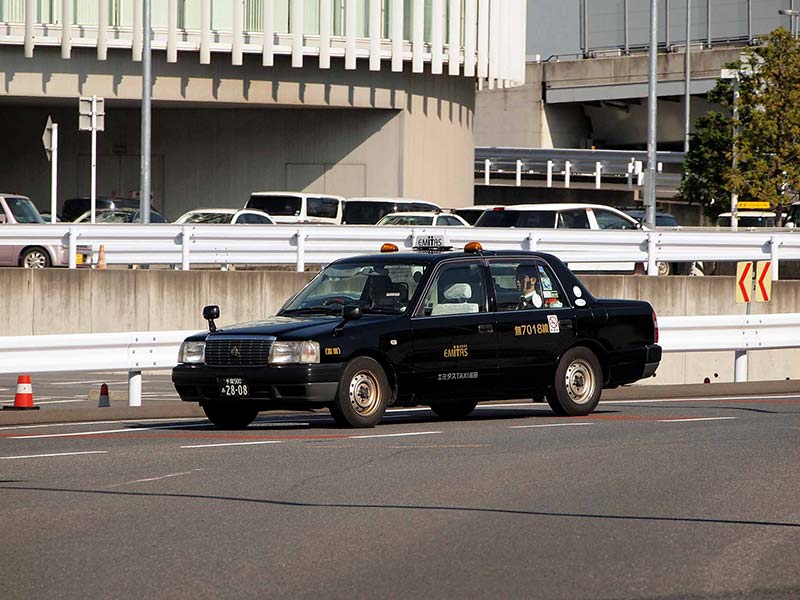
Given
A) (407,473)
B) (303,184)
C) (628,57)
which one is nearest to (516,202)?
(628,57)

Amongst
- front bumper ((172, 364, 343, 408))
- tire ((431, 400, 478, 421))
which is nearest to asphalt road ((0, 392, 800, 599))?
front bumper ((172, 364, 343, 408))

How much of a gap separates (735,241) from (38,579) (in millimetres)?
22741

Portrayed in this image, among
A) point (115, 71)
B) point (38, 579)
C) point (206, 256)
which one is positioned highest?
point (115, 71)

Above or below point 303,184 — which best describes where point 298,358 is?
below

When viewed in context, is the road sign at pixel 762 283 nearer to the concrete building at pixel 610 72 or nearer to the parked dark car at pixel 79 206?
the parked dark car at pixel 79 206

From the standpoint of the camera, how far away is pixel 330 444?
1316 centimetres

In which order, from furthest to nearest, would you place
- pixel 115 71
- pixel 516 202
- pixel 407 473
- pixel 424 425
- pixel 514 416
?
pixel 516 202
pixel 115 71
pixel 514 416
pixel 424 425
pixel 407 473

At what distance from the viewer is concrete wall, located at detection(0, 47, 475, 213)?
4509cm

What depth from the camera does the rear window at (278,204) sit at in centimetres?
3969

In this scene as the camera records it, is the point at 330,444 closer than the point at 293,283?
Yes

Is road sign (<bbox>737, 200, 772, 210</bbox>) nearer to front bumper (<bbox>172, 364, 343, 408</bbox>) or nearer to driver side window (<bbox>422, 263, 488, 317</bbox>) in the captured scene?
driver side window (<bbox>422, 263, 488, 317</bbox>)

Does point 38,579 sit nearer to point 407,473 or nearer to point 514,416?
point 407,473

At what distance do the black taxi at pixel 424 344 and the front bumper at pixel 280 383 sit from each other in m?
0.01

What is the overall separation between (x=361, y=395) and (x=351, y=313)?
742 mm
